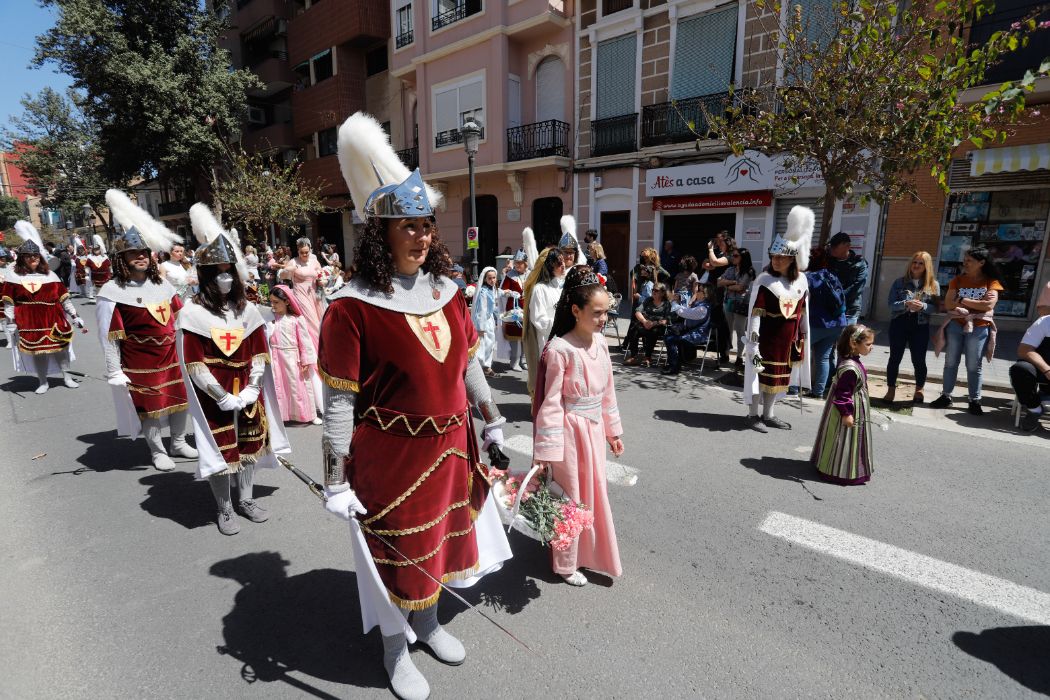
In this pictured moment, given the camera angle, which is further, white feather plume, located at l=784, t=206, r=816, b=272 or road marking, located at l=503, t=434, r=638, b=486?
white feather plume, located at l=784, t=206, r=816, b=272

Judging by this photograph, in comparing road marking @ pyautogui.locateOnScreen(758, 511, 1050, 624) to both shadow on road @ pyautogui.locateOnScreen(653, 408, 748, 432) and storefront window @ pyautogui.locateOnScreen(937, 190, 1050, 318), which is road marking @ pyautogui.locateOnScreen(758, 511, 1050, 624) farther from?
storefront window @ pyautogui.locateOnScreen(937, 190, 1050, 318)

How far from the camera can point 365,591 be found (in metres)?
2.38

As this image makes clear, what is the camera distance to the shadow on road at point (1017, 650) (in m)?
2.45

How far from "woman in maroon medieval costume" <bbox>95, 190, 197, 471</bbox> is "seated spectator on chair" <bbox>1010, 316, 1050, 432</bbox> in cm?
805

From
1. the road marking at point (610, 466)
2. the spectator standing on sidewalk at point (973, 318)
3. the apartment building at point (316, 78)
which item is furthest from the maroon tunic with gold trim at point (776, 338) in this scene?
the apartment building at point (316, 78)

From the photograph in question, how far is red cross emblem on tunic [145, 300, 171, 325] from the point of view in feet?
15.3

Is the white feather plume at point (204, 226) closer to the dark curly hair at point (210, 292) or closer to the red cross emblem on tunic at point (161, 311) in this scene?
the dark curly hair at point (210, 292)

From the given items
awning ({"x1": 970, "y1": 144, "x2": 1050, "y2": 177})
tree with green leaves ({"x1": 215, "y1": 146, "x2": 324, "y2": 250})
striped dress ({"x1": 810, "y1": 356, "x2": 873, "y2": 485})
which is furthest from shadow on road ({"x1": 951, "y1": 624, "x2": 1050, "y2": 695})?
tree with green leaves ({"x1": 215, "y1": 146, "x2": 324, "y2": 250})

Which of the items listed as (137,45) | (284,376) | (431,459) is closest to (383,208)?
(431,459)

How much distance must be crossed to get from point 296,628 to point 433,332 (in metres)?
1.81

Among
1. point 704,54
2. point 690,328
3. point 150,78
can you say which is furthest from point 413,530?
point 150,78

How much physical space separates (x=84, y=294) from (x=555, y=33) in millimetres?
18859

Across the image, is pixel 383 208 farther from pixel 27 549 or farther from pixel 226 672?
pixel 27 549

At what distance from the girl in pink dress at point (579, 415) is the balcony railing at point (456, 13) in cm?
1716
